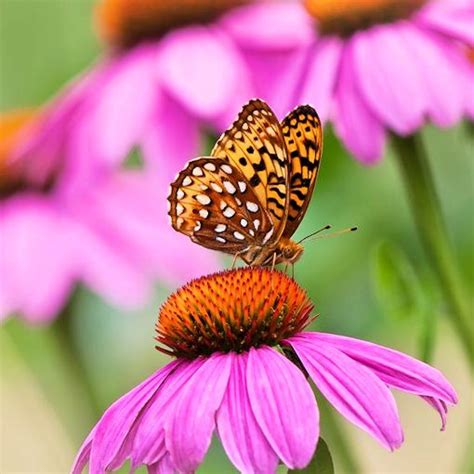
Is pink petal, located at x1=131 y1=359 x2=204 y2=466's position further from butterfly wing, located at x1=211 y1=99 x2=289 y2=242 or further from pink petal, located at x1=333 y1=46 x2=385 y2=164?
pink petal, located at x1=333 y1=46 x2=385 y2=164

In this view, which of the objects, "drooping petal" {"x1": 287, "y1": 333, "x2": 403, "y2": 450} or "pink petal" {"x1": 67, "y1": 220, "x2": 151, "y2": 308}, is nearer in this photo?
"drooping petal" {"x1": 287, "y1": 333, "x2": 403, "y2": 450}

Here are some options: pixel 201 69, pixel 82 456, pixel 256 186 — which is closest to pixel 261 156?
pixel 256 186

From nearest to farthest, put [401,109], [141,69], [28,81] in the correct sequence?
[401,109] < [141,69] < [28,81]

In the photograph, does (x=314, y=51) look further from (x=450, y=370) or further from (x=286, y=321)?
(x=450, y=370)

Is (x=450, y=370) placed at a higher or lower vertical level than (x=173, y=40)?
lower

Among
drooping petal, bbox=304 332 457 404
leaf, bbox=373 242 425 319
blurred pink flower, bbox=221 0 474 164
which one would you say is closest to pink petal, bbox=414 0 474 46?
blurred pink flower, bbox=221 0 474 164

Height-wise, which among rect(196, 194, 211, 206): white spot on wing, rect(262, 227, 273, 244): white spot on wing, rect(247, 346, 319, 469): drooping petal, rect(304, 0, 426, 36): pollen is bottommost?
rect(247, 346, 319, 469): drooping petal

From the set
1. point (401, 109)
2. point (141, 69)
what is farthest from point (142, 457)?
point (141, 69)
